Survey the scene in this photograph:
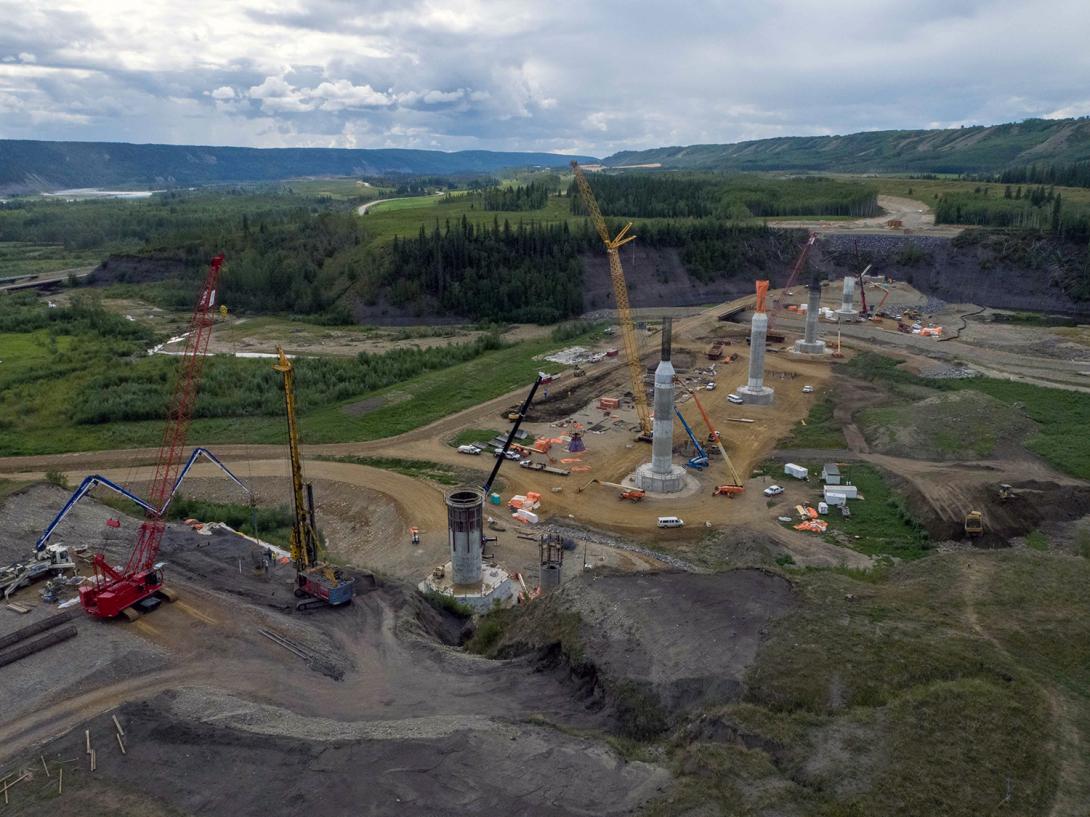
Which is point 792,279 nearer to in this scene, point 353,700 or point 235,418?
point 235,418

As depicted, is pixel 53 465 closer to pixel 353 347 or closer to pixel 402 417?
pixel 402 417

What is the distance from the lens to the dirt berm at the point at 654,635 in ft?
104

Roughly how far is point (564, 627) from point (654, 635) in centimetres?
442

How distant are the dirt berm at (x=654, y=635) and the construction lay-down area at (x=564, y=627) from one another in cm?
16

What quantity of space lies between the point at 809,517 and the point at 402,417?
41834mm

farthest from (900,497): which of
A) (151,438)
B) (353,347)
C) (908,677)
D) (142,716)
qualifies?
(353,347)

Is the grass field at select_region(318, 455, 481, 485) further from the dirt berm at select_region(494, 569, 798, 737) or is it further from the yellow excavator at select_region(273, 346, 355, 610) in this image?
the dirt berm at select_region(494, 569, 798, 737)

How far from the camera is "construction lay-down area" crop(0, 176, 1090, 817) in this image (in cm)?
2736

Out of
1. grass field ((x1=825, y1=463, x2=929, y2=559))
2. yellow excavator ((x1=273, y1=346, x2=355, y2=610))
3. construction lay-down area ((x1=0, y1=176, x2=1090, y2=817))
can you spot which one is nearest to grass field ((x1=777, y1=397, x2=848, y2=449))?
construction lay-down area ((x1=0, y1=176, x2=1090, y2=817))

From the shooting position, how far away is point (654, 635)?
3522 cm

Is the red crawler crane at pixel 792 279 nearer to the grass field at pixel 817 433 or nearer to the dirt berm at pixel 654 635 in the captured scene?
the grass field at pixel 817 433

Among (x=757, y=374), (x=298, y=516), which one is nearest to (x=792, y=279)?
(x=757, y=374)

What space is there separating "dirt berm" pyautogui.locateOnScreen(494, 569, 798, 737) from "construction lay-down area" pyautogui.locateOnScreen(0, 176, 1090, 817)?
0.16 m

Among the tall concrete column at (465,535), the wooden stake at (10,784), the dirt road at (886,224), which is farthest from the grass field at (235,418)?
the dirt road at (886,224)
